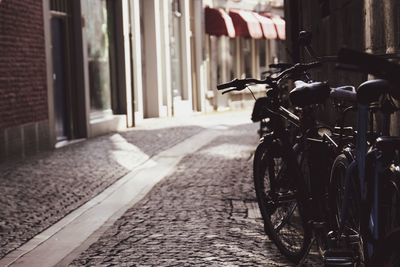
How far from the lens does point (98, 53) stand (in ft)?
58.4

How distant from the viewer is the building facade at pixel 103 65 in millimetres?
13102

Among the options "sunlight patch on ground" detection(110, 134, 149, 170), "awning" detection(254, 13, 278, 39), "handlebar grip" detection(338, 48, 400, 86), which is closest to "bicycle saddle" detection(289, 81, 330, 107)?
"handlebar grip" detection(338, 48, 400, 86)

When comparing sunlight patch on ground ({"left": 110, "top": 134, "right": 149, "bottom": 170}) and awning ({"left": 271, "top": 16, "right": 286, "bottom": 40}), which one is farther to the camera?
awning ({"left": 271, "top": 16, "right": 286, "bottom": 40})

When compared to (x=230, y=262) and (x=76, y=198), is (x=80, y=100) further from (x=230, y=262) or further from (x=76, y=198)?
(x=230, y=262)

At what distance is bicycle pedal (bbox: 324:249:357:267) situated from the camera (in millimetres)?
3900

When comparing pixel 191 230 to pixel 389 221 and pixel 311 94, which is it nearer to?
pixel 311 94

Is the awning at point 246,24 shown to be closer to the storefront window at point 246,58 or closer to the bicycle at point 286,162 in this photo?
the storefront window at point 246,58

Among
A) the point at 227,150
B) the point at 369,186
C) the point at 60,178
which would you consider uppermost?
the point at 369,186

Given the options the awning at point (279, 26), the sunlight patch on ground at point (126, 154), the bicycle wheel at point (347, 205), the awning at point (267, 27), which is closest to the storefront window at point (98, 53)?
the sunlight patch on ground at point (126, 154)

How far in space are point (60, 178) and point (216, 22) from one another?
18.2 m

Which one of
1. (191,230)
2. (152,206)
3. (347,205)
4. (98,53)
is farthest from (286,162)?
(98,53)

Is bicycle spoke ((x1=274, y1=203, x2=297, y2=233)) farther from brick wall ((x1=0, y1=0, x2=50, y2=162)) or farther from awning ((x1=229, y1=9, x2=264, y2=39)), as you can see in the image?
awning ((x1=229, y1=9, x2=264, y2=39))

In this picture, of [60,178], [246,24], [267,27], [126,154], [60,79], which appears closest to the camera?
[60,178]

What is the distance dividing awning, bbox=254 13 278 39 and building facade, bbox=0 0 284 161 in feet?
0.89
